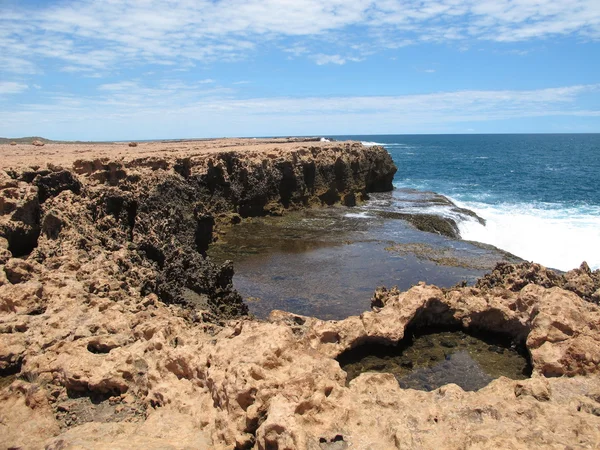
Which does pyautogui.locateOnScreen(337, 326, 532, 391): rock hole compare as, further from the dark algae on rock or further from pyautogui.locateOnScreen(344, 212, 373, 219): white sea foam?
pyautogui.locateOnScreen(344, 212, 373, 219): white sea foam

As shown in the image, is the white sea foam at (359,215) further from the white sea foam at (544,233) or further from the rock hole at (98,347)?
the rock hole at (98,347)

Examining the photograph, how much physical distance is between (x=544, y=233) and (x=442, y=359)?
63.7 ft

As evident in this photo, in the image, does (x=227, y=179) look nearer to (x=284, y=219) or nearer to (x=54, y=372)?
(x=284, y=219)

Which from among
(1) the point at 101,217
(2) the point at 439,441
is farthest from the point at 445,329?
(1) the point at 101,217

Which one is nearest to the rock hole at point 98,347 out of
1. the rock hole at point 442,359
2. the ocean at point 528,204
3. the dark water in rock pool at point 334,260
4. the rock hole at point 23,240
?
the rock hole at point 442,359

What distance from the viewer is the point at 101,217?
1374cm

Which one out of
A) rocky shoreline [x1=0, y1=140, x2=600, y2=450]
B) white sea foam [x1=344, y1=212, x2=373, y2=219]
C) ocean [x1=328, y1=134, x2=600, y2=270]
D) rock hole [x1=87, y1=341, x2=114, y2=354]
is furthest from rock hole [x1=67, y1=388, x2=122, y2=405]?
white sea foam [x1=344, y1=212, x2=373, y2=219]

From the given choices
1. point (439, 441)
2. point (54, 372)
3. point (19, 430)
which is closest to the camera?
point (439, 441)

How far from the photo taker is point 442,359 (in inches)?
405

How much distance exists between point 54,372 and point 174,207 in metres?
9.97

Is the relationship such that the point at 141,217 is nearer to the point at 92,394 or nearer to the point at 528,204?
the point at 92,394

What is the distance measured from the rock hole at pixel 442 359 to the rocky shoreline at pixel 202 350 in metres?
0.28

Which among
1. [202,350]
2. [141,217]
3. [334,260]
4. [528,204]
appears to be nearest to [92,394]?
[202,350]

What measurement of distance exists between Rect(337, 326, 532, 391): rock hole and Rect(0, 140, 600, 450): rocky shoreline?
28cm
